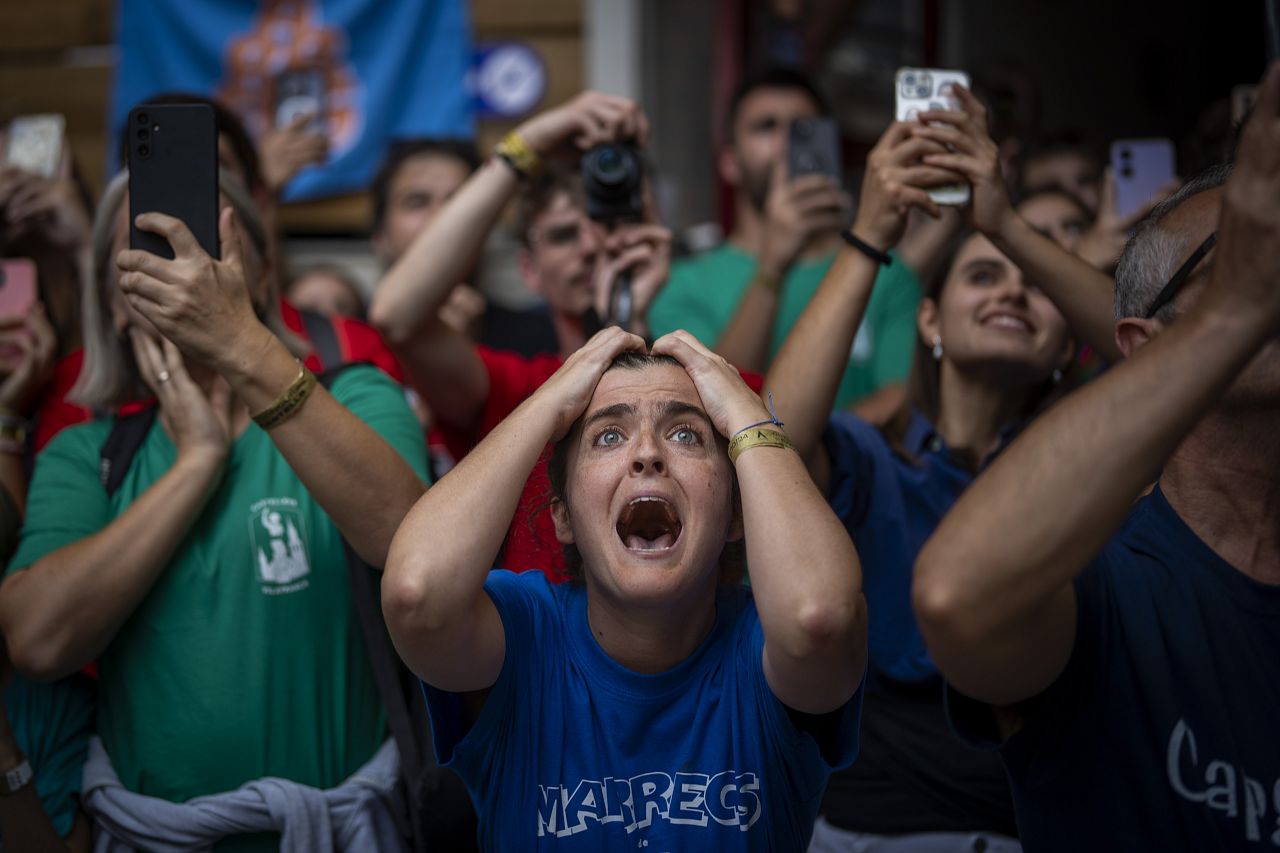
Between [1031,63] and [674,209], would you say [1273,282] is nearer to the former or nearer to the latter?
[674,209]

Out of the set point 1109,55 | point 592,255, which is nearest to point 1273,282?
point 592,255

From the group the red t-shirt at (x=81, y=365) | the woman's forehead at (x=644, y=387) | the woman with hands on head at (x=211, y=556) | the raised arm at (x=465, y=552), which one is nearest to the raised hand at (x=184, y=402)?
the woman with hands on head at (x=211, y=556)

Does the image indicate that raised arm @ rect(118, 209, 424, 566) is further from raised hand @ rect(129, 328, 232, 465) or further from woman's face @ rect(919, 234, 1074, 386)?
woman's face @ rect(919, 234, 1074, 386)

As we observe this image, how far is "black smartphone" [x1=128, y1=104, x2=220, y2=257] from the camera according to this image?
1.92 meters

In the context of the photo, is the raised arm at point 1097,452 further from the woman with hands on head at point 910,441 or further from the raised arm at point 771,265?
the raised arm at point 771,265

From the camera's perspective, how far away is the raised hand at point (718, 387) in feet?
5.62

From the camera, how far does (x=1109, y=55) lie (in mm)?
6016

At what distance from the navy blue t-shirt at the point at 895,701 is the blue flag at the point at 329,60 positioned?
2751 mm

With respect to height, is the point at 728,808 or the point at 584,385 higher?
the point at 584,385

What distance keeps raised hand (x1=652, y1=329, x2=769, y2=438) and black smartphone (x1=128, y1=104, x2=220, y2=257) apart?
2.40ft

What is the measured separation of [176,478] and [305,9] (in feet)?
10.2

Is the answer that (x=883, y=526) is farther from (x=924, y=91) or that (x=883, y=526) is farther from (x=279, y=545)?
(x=279, y=545)

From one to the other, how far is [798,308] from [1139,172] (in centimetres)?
83

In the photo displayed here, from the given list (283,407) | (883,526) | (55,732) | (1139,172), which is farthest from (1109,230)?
(55,732)
